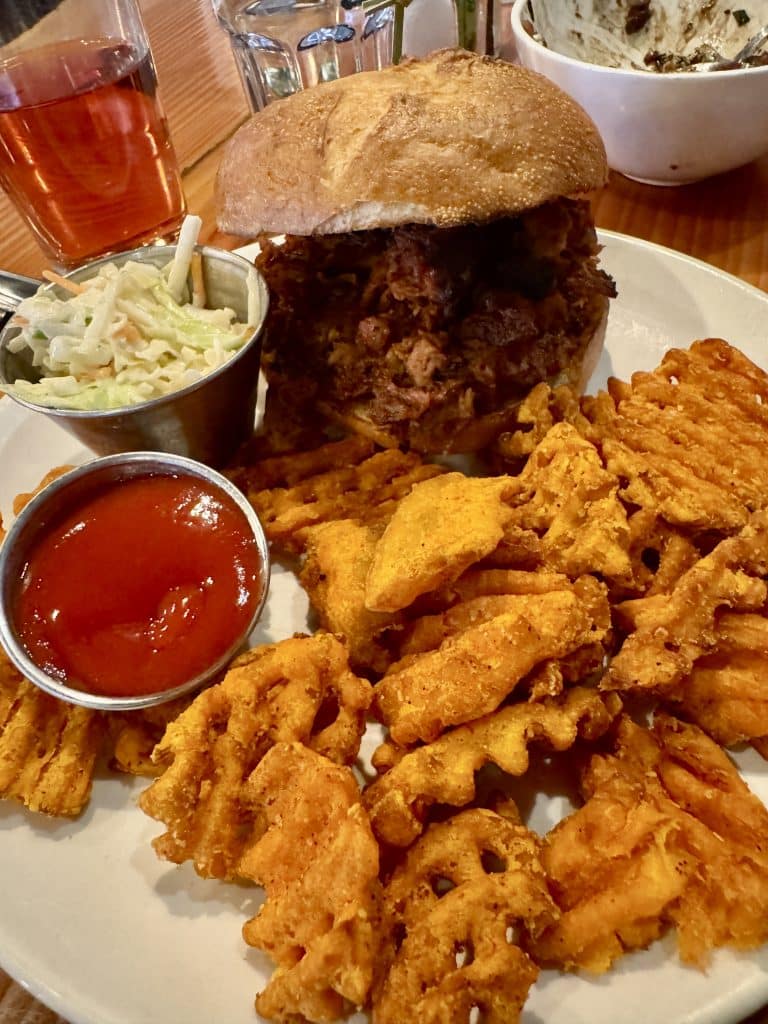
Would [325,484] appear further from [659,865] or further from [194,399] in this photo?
[659,865]

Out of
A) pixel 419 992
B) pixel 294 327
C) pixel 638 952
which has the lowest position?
pixel 638 952

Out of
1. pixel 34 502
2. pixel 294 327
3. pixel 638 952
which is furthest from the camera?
pixel 294 327

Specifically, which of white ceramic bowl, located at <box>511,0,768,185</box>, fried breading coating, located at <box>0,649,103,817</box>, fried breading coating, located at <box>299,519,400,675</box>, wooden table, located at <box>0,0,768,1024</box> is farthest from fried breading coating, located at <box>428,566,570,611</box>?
white ceramic bowl, located at <box>511,0,768,185</box>

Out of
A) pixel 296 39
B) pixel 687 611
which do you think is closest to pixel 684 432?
pixel 687 611

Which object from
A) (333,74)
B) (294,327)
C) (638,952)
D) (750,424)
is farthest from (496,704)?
(333,74)

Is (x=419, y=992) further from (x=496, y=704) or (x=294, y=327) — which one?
(x=294, y=327)

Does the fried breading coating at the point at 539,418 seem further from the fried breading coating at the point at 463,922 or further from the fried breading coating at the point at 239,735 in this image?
the fried breading coating at the point at 463,922

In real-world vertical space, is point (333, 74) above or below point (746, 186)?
above

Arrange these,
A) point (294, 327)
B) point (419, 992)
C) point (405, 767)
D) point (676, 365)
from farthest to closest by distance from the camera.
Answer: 1. point (294, 327)
2. point (676, 365)
3. point (405, 767)
4. point (419, 992)

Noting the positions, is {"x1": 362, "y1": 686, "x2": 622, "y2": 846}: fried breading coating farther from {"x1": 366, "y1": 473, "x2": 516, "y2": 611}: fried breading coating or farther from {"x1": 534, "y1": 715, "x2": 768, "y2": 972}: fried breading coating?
{"x1": 366, "y1": 473, "x2": 516, "y2": 611}: fried breading coating
